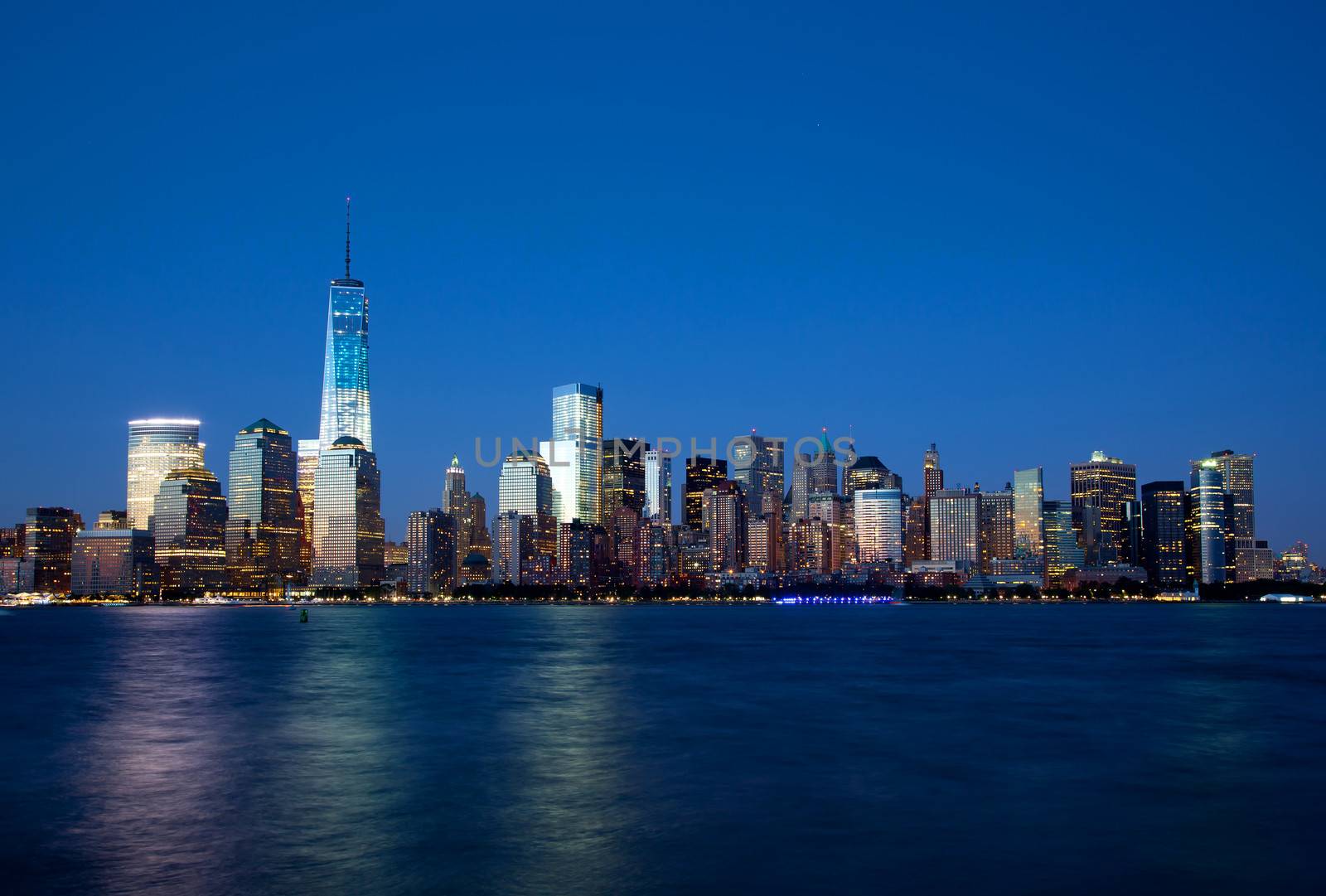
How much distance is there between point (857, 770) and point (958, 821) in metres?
7.01

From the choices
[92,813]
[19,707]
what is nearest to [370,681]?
[19,707]

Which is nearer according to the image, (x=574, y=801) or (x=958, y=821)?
(x=958, y=821)

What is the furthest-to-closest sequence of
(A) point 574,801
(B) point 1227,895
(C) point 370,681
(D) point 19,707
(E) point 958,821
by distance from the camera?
(C) point 370,681 < (D) point 19,707 < (A) point 574,801 < (E) point 958,821 < (B) point 1227,895

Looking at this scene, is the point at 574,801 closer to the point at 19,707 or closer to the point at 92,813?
the point at 92,813

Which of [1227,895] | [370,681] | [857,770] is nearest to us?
[1227,895]

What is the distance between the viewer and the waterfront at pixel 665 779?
842 inches

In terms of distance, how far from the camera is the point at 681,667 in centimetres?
7031

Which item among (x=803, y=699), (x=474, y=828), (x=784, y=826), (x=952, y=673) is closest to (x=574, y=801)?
(x=474, y=828)

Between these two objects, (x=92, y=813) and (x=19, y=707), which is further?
(x=19, y=707)

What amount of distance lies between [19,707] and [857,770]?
35.4 m

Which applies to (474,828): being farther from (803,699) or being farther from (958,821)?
(803,699)

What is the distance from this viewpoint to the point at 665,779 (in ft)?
101

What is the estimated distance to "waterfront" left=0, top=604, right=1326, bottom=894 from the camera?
2138 cm

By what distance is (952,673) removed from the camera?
213ft
